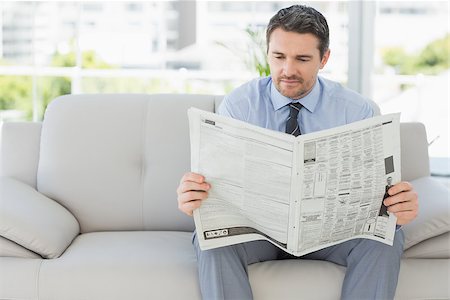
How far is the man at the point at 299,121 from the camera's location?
2.00 metres

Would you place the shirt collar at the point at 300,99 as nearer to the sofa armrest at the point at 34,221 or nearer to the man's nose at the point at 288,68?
the man's nose at the point at 288,68

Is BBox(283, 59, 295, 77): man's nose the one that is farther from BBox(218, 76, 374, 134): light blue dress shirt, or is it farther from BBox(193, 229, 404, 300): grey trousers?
BBox(193, 229, 404, 300): grey trousers

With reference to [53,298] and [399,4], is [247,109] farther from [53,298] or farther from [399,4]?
[399,4]

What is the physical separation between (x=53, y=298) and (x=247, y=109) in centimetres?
82

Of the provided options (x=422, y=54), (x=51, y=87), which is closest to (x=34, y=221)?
(x=422, y=54)

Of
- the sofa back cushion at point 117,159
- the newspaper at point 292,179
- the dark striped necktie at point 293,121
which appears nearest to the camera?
the newspaper at point 292,179

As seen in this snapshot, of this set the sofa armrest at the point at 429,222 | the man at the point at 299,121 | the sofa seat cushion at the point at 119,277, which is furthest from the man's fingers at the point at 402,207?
the sofa seat cushion at the point at 119,277

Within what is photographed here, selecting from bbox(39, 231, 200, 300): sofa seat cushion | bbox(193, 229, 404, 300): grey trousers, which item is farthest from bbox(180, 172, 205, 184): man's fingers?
bbox(39, 231, 200, 300): sofa seat cushion

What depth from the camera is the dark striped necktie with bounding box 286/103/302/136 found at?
2260mm

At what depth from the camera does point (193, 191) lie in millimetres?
1912

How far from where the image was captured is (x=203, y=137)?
189 centimetres

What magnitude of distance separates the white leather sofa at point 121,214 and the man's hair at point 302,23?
590 millimetres

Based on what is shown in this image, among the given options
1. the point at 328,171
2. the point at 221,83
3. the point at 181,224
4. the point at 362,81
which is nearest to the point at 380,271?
the point at 328,171

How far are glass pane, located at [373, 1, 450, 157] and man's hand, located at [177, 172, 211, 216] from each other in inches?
105
